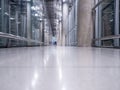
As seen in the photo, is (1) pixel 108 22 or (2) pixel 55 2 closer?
(1) pixel 108 22

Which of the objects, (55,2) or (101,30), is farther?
(55,2)

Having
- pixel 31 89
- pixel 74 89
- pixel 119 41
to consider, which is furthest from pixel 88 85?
pixel 119 41

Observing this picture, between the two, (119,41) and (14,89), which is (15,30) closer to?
(119,41)

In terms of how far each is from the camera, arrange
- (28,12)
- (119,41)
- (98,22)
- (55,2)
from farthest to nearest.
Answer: (55,2), (28,12), (98,22), (119,41)

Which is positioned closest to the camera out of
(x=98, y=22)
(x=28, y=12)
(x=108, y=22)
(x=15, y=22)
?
(x=108, y=22)

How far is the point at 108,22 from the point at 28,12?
5.03 metres

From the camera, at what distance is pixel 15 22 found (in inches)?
260

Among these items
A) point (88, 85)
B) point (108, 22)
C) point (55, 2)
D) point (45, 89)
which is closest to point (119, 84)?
point (88, 85)

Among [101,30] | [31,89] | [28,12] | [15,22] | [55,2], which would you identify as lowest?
[31,89]

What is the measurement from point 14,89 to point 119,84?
1.06 feet

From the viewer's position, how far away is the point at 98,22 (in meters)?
5.99

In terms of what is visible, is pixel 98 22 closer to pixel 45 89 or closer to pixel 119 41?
pixel 119 41

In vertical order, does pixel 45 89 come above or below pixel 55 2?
below

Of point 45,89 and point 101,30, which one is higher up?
point 101,30
